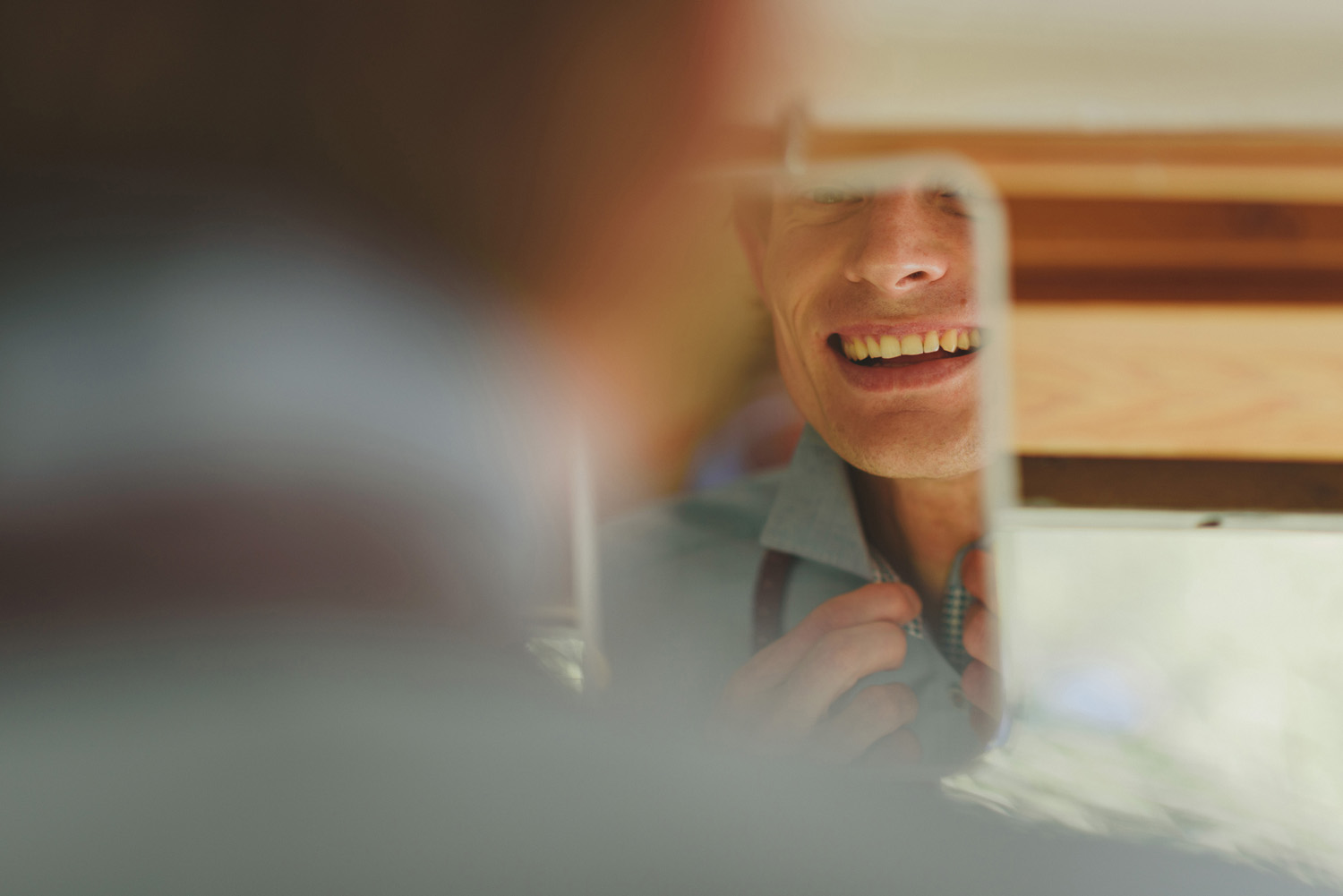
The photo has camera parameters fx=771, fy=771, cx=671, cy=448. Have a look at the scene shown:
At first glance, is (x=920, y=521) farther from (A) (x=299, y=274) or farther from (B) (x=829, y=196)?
(A) (x=299, y=274)

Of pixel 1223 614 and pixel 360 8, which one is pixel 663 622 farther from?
pixel 360 8

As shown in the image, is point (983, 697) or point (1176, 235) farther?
point (1176, 235)

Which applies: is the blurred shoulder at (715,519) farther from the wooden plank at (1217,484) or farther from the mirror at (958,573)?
the wooden plank at (1217,484)

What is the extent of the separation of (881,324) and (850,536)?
0.15 m

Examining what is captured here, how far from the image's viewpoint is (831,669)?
540mm

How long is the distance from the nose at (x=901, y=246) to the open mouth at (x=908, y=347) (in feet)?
0.11

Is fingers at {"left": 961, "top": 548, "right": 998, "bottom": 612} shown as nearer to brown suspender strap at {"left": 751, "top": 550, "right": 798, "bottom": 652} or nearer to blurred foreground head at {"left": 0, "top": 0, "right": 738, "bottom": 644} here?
brown suspender strap at {"left": 751, "top": 550, "right": 798, "bottom": 652}

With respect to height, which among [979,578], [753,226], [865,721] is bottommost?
[865,721]

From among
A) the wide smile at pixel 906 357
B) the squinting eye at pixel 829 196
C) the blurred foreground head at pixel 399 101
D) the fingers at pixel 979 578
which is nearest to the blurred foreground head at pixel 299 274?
the blurred foreground head at pixel 399 101

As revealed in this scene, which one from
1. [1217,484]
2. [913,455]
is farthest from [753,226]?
[1217,484]

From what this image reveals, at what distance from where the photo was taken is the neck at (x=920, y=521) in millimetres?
540

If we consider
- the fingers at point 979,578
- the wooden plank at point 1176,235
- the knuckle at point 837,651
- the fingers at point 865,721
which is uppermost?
the wooden plank at point 1176,235

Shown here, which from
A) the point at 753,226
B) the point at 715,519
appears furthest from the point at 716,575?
the point at 753,226

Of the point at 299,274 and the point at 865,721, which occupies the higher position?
the point at 299,274
